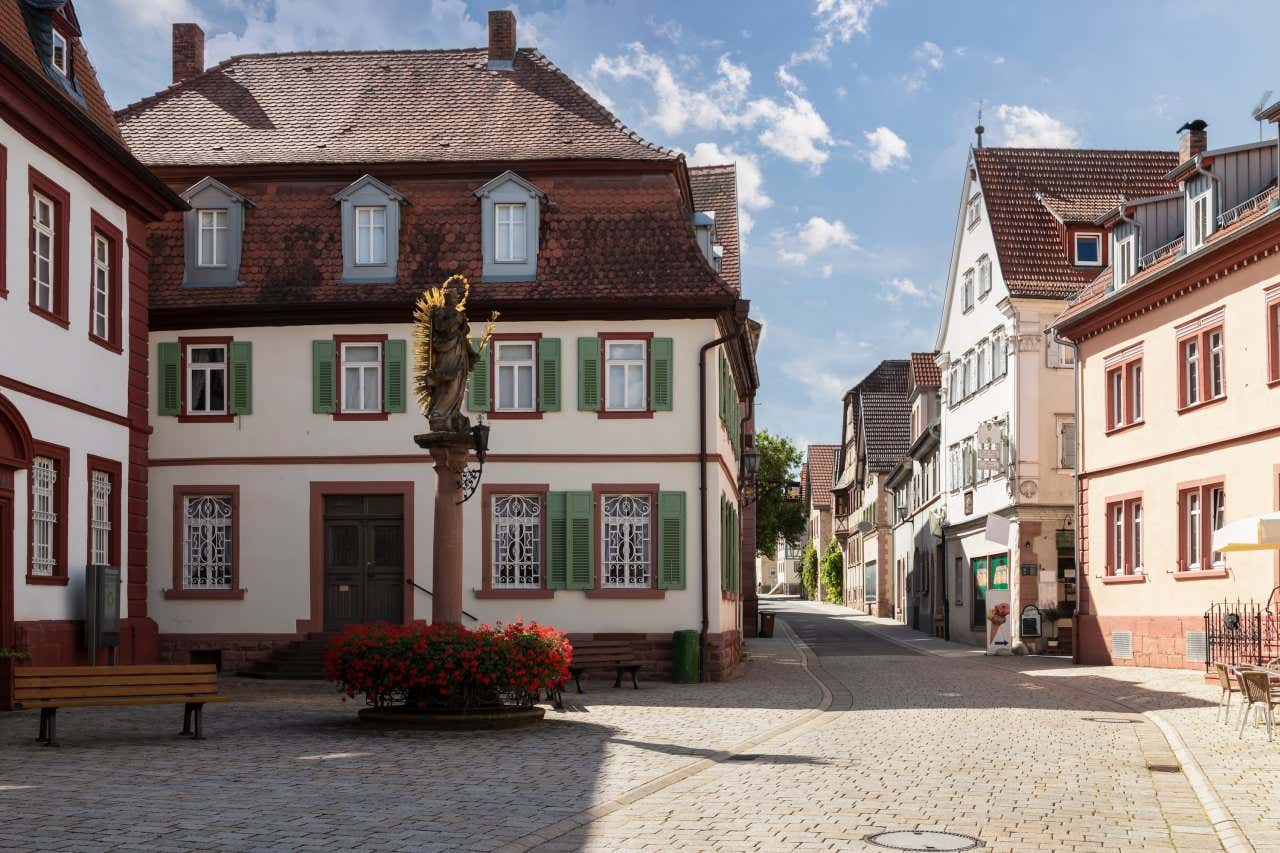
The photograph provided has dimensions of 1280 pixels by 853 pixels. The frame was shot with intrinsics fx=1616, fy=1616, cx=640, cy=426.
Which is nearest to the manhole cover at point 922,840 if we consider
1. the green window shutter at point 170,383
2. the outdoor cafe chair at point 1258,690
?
the outdoor cafe chair at point 1258,690

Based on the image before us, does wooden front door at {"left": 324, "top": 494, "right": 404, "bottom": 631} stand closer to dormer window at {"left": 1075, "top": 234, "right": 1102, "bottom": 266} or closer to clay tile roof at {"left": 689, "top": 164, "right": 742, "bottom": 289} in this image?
clay tile roof at {"left": 689, "top": 164, "right": 742, "bottom": 289}

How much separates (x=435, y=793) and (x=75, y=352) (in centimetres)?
1254

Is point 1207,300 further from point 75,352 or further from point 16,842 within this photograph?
point 16,842

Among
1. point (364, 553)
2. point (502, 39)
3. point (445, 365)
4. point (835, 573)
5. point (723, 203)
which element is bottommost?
point (835, 573)

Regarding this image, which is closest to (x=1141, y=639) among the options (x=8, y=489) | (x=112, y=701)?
(x=8, y=489)

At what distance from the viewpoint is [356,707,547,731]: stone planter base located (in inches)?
646

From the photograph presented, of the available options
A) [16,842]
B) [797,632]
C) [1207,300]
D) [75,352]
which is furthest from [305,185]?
[797,632]

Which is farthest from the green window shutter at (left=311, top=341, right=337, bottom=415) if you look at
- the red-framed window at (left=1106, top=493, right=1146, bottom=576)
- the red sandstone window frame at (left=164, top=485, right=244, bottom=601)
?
the red-framed window at (left=1106, top=493, right=1146, bottom=576)

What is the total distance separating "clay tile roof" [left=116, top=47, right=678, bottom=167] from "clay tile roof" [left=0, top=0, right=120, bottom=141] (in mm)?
4498

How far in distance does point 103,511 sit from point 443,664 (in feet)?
29.4

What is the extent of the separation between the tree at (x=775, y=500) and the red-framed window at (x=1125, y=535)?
35803 millimetres

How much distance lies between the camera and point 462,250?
27.5 m

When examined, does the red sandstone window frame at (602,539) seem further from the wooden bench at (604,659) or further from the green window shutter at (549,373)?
the wooden bench at (604,659)

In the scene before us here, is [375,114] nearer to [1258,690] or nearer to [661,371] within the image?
[661,371]
